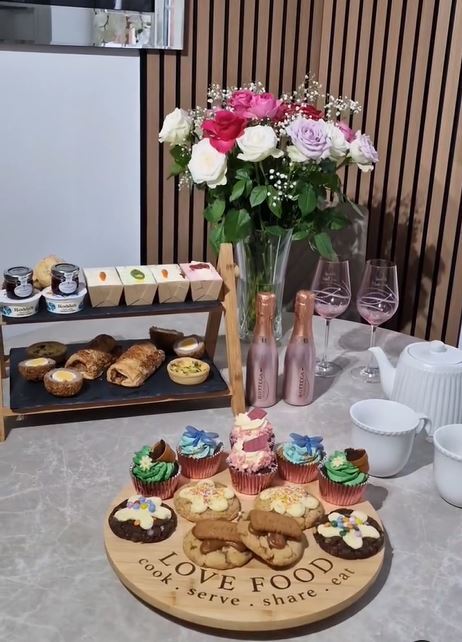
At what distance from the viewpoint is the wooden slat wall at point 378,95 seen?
8.32 ft

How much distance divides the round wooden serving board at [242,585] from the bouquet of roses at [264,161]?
82 cm

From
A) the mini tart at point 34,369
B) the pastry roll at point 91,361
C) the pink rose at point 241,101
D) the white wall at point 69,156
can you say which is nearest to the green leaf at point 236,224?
the pink rose at point 241,101

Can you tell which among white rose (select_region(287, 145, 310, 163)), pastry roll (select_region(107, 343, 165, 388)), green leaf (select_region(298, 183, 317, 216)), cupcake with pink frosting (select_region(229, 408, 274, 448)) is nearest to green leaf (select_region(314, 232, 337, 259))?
green leaf (select_region(298, 183, 317, 216))

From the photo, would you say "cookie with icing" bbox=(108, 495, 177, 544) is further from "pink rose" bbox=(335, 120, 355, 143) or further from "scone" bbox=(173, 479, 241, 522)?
"pink rose" bbox=(335, 120, 355, 143)

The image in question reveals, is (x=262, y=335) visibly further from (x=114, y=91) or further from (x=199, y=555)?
(x=114, y=91)

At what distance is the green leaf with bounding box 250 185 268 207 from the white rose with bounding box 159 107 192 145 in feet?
0.78

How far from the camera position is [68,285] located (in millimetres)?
1508

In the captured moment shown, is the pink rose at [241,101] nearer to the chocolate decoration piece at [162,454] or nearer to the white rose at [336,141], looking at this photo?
the white rose at [336,141]

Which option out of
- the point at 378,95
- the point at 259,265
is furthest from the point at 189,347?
the point at 378,95

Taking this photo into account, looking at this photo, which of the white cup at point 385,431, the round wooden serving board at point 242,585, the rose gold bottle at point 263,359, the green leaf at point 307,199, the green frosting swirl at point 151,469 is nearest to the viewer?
the round wooden serving board at point 242,585

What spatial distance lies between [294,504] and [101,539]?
1.02 ft

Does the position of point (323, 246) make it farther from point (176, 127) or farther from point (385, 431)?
point (385, 431)

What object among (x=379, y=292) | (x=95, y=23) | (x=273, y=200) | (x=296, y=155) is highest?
(x=95, y=23)

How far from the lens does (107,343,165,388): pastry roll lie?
1586 millimetres
